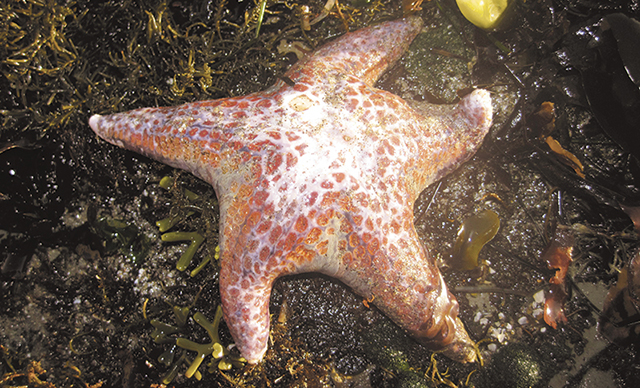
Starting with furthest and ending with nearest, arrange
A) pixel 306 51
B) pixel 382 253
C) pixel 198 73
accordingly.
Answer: pixel 306 51 → pixel 198 73 → pixel 382 253

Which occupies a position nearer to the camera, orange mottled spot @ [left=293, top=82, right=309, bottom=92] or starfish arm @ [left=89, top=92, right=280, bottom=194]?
starfish arm @ [left=89, top=92, right=280, bottom=194]

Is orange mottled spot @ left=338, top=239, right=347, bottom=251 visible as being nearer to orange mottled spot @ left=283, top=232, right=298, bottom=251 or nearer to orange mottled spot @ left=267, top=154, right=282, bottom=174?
orange mottled spot @ left=283, top=232, right=298, bottom=251

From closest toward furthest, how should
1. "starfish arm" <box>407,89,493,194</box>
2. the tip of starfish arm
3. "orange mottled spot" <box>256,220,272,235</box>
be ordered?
"orange mottled spot" <box>256,220,272,235</box>, "starfish arm" <box>407,89,493,194</box>, the tip of starfish arm

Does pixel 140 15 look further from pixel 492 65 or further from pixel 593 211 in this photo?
pixel 593 211

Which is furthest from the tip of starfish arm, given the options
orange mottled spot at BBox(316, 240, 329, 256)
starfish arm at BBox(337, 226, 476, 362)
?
orange mottled spot at BBox(316, 240, 329, 256)


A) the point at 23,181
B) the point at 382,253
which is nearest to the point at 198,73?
the point at 23,181

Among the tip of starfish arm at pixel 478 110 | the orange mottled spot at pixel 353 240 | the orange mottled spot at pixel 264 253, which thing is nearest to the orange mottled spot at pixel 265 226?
the orange mottled spot at pixel 264 253

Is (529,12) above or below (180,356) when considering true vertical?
above
